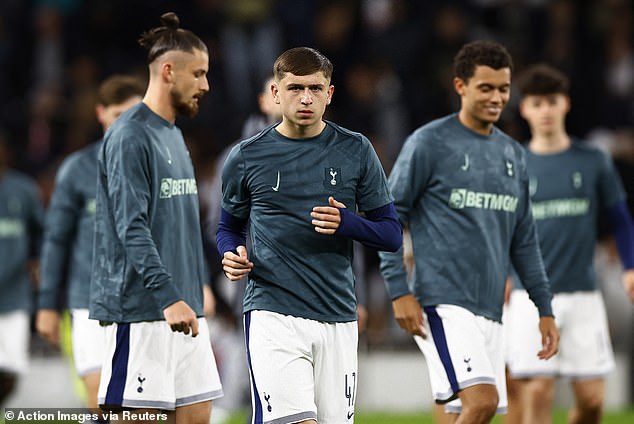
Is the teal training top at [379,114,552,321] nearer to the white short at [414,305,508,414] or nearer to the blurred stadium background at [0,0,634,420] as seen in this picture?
the white short at [414,305,508,414]

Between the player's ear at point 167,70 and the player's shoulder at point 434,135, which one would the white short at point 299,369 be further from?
the player's shoulder at point 434,135

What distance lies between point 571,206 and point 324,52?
22.2 feet

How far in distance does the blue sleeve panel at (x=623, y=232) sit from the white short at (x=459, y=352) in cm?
196

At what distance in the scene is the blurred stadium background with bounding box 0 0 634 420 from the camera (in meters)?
14.5

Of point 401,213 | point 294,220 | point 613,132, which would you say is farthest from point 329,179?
point 613,132

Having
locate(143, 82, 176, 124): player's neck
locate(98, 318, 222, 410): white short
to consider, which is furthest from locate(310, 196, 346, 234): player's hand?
locate(143, 82, 176, 124): player's neck

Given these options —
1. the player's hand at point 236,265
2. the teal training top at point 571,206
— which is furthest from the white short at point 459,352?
the teal training top at point 571,206

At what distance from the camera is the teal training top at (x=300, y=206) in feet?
19.4

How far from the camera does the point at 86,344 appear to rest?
8227 mm

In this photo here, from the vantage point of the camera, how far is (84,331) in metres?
8.28

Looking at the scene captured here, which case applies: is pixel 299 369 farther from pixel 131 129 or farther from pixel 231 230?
pixel 131 129

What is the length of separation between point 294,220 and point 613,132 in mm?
8955

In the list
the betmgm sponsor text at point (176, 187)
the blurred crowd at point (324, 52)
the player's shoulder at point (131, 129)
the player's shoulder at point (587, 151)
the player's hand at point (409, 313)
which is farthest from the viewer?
the blurred crowd at point (324, 52)

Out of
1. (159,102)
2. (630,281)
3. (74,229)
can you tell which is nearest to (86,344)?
(74,229)
